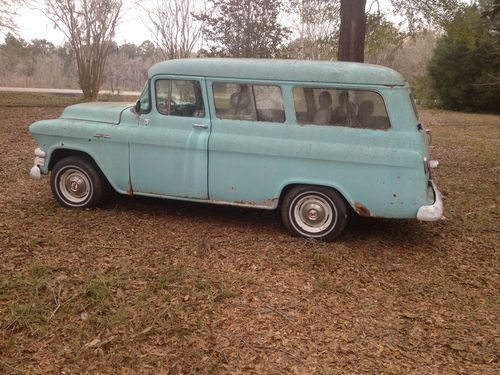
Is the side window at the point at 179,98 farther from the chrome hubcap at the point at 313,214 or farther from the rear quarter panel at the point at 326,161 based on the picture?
the chrome hubcap at the point at 313,214

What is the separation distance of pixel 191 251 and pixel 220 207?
1.53 m

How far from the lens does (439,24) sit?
946cm

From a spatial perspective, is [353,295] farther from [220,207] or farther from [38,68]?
[38,68]

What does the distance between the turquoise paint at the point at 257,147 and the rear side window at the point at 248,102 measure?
0.07 meters

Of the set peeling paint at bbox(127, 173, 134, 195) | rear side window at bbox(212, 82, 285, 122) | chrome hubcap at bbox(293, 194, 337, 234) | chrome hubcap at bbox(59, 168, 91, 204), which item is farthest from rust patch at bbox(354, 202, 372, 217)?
chrome hubcap at bbox(59, 168, 91, 204)

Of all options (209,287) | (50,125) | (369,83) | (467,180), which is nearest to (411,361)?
(209,287)

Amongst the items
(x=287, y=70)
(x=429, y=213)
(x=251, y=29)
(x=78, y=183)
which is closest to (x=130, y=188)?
(x=78, y=183)

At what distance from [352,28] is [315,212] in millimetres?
4757

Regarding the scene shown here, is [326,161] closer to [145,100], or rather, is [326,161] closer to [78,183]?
[145,100]

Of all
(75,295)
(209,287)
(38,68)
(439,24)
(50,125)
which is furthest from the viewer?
(38,68)

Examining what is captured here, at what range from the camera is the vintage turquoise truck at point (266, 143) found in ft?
14.9

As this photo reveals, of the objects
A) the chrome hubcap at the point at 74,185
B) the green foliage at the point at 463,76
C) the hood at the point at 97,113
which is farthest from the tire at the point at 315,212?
the green foliage at the point at 463,76

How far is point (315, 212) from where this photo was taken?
4871mm

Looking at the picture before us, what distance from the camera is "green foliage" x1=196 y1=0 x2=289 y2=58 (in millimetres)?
16531
